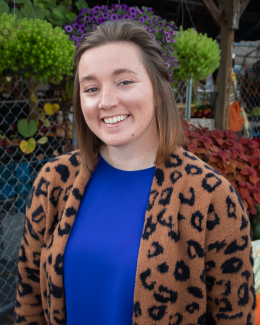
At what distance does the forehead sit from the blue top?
1.26 ft

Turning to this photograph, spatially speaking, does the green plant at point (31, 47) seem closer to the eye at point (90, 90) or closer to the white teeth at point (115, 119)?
the eye at point (90, 90)

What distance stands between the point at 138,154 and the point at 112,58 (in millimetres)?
356

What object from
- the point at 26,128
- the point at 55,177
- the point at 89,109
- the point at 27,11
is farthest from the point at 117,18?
the point at 55,177

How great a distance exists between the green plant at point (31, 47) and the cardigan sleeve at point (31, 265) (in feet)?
2.11

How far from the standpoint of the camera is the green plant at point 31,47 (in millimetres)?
1309

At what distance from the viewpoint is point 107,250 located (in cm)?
92

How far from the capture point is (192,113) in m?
3.69

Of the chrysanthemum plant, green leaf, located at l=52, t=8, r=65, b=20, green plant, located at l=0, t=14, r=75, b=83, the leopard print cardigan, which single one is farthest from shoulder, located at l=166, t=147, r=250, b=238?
green leaf, located at l=52, t=8, r=65, b=20

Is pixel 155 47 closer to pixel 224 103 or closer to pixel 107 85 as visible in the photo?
pixel 107 85

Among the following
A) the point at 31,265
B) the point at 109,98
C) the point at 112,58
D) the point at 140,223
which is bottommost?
the point at 31,265

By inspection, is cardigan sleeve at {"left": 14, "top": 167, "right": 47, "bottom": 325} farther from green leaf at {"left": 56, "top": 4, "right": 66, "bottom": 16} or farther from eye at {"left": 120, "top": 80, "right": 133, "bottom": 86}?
green leaf at {"left": 56, "top": 4, "right": 66, "bottom": 16}

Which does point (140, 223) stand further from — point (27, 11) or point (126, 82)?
point (27, 11)

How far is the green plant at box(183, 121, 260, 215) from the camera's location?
81.5 inches

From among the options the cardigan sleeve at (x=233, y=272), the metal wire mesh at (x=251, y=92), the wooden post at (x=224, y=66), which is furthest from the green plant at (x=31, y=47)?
the metal wire mesh at (x=251, y=92)
